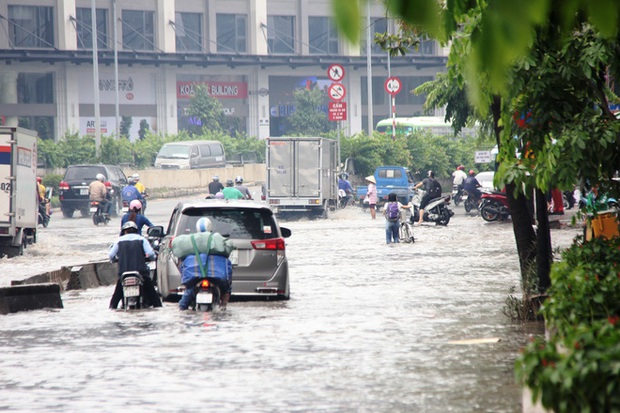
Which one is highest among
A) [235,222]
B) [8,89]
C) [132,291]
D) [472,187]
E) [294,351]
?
[8,89]

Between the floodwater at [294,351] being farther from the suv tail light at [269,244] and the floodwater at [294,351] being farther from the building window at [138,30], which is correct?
the building window at [138,30]

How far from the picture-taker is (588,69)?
34.6 feet

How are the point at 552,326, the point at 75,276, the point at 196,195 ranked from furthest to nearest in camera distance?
the point at 196,195, the point at 75,276, the point at 552,326

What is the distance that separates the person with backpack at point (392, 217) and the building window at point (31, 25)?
Result: 159 feet

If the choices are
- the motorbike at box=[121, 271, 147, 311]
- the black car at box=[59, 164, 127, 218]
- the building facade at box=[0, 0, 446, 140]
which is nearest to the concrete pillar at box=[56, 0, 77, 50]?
the building facade at box=[0, 0, 446, 140]

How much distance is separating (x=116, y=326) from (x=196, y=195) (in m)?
39.7

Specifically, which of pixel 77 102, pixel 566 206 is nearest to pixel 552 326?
pixel 566 206

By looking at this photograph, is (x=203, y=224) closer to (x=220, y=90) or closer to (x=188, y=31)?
(x=188, y=31)

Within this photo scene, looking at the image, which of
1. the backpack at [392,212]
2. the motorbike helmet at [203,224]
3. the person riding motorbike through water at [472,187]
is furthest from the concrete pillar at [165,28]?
the motorbike helmet at [203,224]

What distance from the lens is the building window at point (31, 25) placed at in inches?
2874

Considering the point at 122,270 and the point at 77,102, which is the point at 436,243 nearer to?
the point at 122,270

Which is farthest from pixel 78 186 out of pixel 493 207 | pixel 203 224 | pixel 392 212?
pixel 203 224

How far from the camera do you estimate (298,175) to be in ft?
133

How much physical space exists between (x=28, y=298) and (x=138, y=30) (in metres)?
62.9
